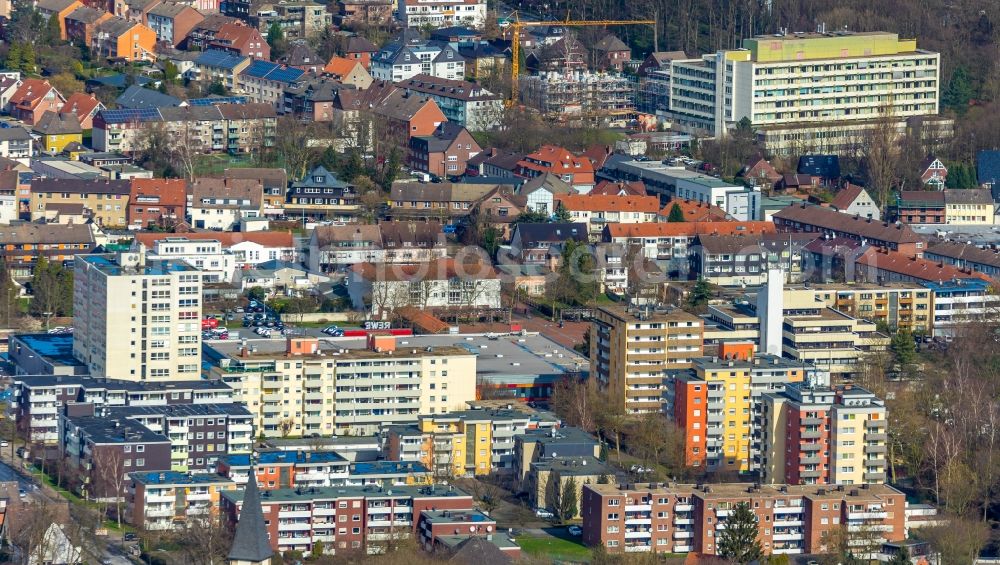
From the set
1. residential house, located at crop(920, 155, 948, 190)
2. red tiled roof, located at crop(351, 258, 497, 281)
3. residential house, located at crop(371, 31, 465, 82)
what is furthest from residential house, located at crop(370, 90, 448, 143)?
residential house, located at crop(920, 155, 948, 190)

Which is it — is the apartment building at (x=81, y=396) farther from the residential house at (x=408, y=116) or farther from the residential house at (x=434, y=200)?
the residential house at (x=408, y=116)

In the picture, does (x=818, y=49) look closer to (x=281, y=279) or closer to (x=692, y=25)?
(x=692, y=25)

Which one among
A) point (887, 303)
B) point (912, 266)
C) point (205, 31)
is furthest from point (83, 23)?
point (887, 303)

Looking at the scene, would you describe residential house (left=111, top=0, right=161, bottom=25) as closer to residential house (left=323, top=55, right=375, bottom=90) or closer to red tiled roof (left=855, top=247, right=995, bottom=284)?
residential house (left=323, top=55, right=375, bottom=90)

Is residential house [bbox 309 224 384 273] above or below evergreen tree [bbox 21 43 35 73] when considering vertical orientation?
below

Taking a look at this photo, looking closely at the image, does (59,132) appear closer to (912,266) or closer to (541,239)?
(541,239)

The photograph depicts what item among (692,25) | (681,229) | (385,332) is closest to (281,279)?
(385,332)
